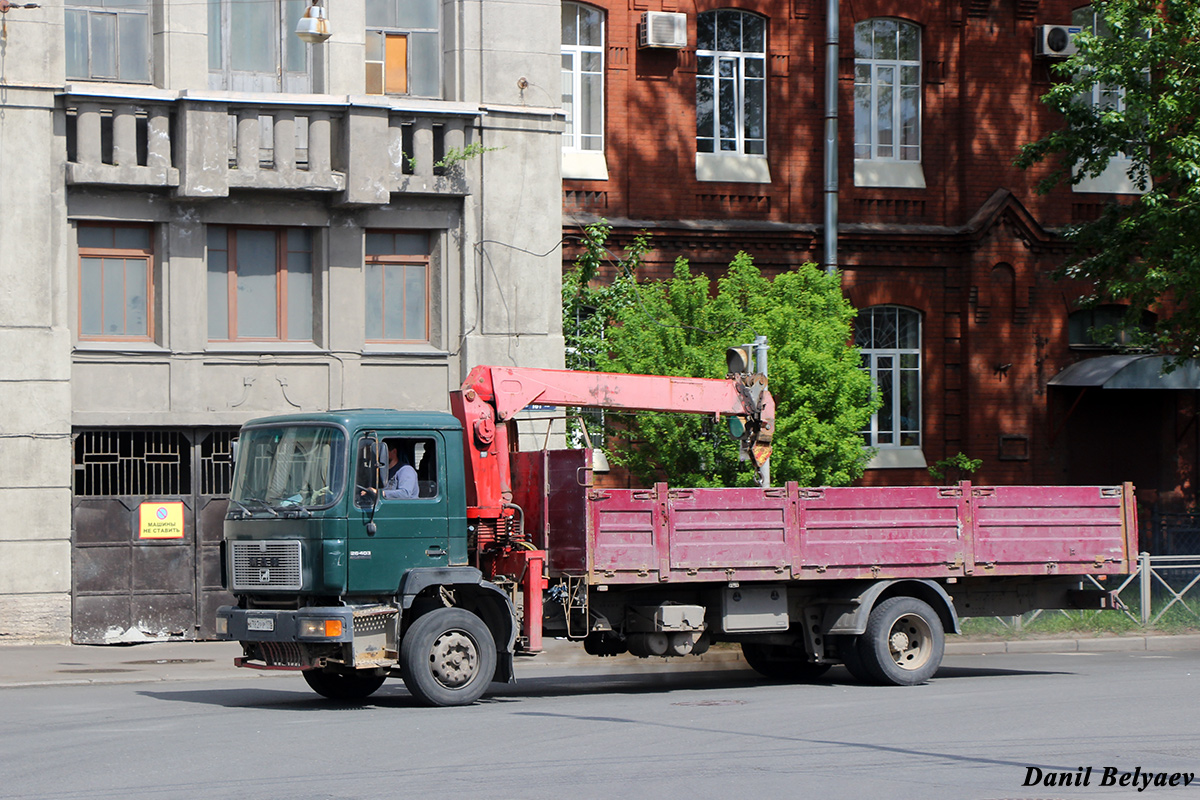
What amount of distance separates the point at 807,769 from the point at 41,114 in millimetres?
14638

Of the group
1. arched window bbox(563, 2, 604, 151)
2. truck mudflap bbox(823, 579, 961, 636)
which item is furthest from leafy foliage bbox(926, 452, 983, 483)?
truck mudflap bbox(823, 579, 961, 636)

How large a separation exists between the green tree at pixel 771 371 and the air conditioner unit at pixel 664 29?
4.88m

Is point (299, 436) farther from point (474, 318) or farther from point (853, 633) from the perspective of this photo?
point (474, 318)

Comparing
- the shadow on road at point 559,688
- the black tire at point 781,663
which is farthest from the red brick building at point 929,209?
the black tire at point 781,663

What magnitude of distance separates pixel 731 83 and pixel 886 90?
112 inches

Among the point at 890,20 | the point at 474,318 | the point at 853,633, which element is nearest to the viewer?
the point at 853,633

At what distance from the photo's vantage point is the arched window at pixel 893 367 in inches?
1059

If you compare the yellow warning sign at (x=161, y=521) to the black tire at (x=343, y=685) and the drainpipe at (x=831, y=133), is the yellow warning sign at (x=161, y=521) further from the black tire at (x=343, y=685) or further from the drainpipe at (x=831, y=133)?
the drainpipe at (x=831, y=133)

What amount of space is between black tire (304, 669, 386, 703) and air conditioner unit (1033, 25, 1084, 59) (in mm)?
17385

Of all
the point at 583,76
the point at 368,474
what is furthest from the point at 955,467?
the point at 368,474

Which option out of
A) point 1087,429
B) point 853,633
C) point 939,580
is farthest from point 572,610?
point 1087,429

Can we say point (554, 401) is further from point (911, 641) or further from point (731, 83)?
point (731, 83)

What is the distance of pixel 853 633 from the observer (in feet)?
52.0

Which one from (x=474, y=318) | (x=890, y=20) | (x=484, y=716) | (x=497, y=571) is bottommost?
(x=484, y=716)
